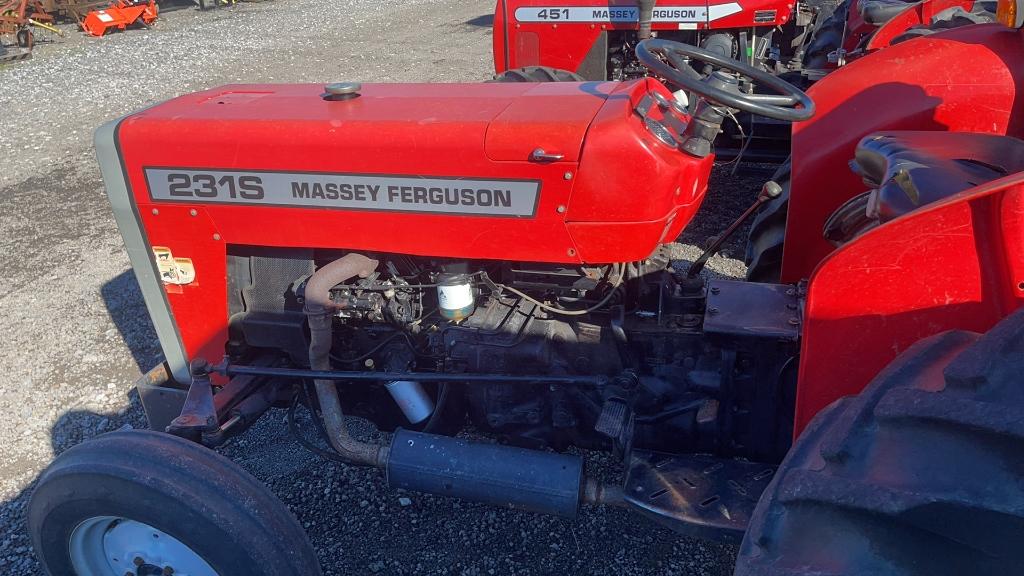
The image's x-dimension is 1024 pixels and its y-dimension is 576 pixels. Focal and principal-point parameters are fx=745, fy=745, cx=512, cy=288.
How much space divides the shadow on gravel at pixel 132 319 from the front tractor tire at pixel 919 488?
9.56ft

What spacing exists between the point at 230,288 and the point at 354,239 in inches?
19.7

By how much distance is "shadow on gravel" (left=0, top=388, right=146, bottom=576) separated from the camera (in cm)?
234

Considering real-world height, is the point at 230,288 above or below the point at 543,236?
below

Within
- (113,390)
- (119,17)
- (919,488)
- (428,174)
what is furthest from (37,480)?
(119,17)

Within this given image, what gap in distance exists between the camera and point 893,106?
2.31 metres

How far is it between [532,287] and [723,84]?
2.46 feet

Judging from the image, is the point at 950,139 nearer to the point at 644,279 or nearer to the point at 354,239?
the point at 644,279

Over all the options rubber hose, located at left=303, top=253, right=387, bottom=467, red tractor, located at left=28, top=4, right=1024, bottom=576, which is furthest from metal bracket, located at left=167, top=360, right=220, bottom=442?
rubber hose, located at left=303, top=253, right=387, bottom=467

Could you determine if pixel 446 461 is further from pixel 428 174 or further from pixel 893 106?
pixel 893 106

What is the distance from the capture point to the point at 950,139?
6.17 feet

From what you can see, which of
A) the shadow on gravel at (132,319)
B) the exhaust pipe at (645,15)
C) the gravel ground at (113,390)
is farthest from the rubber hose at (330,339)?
Result: the exhaust pipe at (645,15)

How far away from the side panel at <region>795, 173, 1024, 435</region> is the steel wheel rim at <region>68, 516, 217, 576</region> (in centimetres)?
150

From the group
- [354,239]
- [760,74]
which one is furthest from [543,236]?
[760,74]

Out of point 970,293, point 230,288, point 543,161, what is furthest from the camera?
point 230,288
